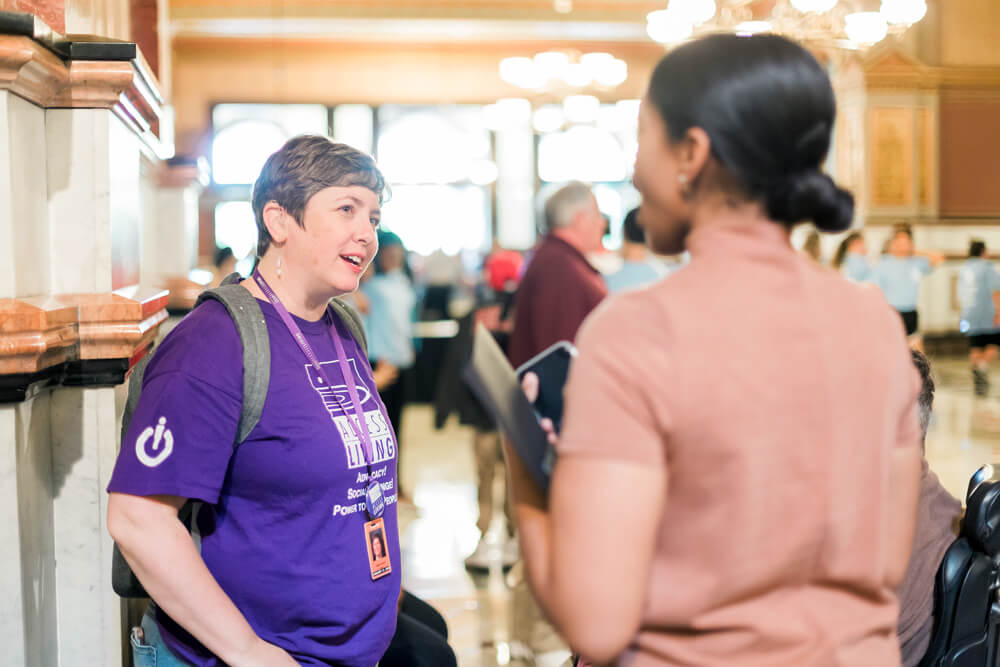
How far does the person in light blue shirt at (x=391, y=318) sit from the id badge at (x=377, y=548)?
441cm

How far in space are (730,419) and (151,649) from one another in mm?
1177

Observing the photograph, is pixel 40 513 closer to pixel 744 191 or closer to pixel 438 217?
pixel 744 191

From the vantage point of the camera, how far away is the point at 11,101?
5.65 feet

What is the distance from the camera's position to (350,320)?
6.68ft

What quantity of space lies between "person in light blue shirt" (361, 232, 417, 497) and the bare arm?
4627 millimetres

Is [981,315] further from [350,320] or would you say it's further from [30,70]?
[30,70]

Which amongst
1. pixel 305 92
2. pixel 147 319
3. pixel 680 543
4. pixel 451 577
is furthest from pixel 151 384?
pixel 305 92

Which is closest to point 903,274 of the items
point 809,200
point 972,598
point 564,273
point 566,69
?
point 566,69

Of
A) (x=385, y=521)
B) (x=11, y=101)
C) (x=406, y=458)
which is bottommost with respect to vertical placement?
(x=406, y=458)

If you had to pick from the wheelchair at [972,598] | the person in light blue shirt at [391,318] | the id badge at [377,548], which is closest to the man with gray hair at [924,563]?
the wheelchair at [972,598]

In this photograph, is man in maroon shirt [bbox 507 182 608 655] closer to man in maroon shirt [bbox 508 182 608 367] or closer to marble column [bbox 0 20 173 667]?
man in maroon shirt [bbox 508 182 608 367]

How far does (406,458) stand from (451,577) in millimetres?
3448

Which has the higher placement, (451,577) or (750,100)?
(750,100)

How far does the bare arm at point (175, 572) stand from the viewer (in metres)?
1.55
